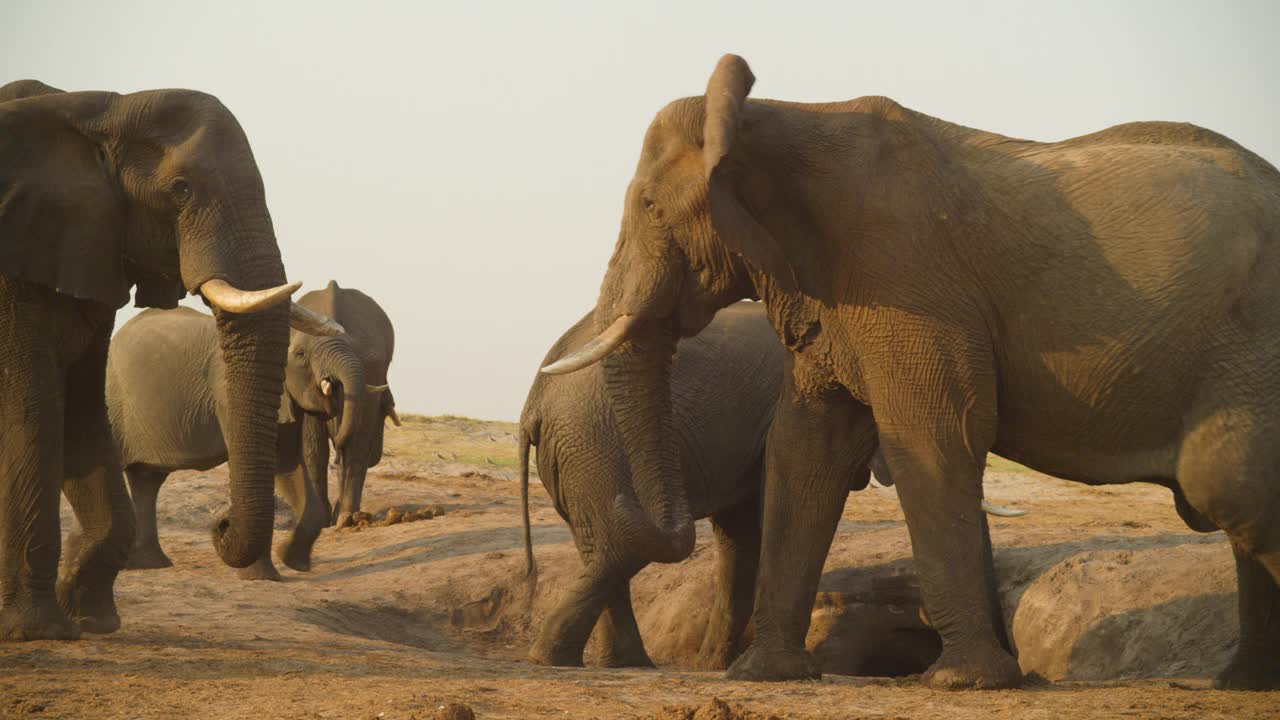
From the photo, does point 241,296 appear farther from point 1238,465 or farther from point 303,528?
point 303,528

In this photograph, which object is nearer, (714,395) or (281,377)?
(281,377)

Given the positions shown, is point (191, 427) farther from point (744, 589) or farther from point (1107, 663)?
point (1107, 663)

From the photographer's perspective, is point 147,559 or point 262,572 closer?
point 262,572

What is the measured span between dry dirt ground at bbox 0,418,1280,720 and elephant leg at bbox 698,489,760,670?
0.38 m

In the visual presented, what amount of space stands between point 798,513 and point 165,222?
3.32 m

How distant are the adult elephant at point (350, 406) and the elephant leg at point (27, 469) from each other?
6366mm

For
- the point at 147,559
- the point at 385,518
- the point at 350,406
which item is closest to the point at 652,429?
the point at 147,559

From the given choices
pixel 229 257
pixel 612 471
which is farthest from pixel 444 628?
pixel 229 257

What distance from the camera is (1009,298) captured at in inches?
243

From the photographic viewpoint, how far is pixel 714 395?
9.45 m

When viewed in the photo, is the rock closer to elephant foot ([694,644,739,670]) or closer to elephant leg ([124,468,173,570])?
elephant foot ([694,644,739,670])

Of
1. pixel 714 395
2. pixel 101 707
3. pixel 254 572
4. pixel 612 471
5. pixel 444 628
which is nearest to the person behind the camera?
pixel 101 707

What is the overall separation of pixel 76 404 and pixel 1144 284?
210 inches

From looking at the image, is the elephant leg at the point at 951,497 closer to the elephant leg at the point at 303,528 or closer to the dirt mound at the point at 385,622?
the dirt mound at the point at 385,622
